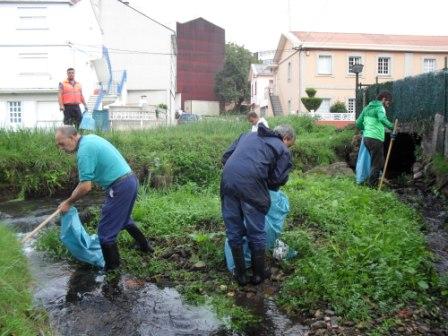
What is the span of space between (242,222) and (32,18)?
2719cm

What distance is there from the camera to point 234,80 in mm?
55531

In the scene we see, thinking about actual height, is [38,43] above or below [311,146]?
above

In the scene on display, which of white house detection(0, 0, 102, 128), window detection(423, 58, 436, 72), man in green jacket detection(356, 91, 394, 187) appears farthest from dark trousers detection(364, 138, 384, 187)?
window detection(423, 58, 436, 72)

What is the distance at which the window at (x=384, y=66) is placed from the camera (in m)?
34.0

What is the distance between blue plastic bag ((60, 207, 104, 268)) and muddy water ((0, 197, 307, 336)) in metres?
0.18

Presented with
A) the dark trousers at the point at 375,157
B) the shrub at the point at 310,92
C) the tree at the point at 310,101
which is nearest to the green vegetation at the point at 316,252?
the dark trousers at the point at 375,157

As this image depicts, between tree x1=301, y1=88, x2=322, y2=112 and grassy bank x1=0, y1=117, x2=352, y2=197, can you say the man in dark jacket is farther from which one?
tree x1=301, y1=88, x2=322, y2=112

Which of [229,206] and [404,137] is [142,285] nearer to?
[229,206]

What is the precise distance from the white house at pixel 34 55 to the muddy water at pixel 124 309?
2403 cm

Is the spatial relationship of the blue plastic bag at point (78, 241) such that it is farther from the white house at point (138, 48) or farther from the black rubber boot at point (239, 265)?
the white house at point (138, 48)

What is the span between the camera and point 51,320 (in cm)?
463

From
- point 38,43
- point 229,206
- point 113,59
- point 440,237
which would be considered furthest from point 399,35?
point 229,206

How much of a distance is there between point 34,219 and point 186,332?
5.17 meters

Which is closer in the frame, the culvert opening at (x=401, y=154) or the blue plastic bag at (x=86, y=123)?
the blue plastic bag at (x=86, y=123)
